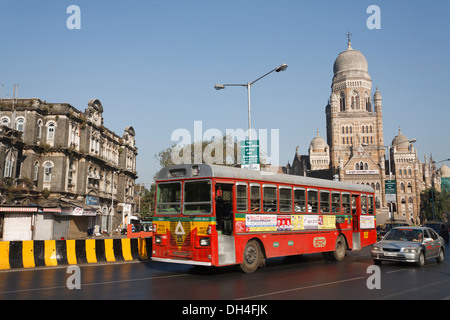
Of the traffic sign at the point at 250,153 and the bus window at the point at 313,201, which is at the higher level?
the traffic sign at the point at 250,153

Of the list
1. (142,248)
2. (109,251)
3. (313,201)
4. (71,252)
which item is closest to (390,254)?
(313,201)

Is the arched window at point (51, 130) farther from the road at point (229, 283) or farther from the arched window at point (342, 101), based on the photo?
the arched window at point (342, 101)

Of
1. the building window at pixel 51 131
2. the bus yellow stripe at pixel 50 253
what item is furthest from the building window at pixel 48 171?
the bus yellow stripe at pixel 50 253

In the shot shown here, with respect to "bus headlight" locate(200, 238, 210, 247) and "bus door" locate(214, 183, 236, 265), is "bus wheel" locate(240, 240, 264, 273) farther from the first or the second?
"bus headlight" locate(200, 238, 210, 247)

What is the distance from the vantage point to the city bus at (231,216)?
38.9 feet

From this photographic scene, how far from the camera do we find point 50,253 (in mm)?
15125

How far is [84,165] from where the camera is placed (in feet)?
133

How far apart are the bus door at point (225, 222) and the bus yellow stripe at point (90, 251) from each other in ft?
21.9

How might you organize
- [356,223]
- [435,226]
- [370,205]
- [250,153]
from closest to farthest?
1. [356,223]
2. [370,205]
3. [250,153]
4. [435,226]

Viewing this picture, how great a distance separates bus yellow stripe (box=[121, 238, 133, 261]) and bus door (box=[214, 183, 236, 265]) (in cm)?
681

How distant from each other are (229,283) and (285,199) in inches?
174

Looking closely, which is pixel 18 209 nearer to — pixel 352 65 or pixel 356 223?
pixel 356 223

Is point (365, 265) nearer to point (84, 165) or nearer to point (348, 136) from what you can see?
point (84, 165)
